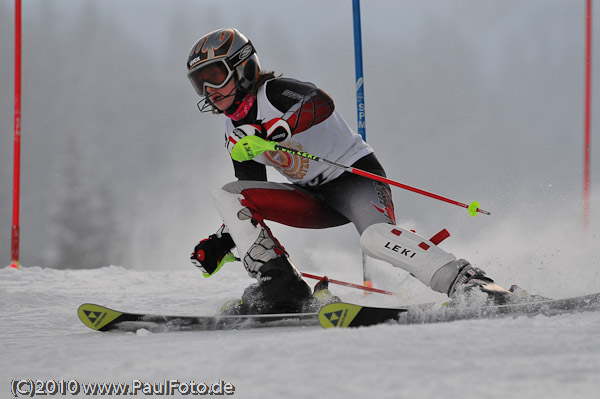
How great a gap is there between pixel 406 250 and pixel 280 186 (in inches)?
27.4

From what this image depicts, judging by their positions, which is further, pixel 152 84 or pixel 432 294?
pixel 152 84

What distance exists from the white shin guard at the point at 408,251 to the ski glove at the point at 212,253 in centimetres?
72

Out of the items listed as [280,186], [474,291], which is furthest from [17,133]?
[474,291]

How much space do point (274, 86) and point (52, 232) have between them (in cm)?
1351

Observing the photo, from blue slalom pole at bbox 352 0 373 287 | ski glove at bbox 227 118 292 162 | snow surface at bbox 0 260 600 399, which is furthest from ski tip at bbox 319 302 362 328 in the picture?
blue slalom pole at bbox 352 0 373 287

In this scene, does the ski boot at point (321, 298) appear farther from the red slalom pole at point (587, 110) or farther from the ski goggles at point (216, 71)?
the red slalom pole at point (587, 110)

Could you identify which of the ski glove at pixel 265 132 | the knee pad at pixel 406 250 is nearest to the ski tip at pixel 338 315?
the knee pad at pixel 406 250

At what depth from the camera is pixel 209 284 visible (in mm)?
3721

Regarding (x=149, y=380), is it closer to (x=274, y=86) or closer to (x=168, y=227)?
(x=274, y=86)

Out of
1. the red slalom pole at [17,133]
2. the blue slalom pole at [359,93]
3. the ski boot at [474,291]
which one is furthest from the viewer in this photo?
the red slalom pole at [17,133]

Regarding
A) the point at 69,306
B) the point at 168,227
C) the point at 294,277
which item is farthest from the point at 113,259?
the point at 294,277

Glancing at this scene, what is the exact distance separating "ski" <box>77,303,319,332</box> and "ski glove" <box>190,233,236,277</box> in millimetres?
463

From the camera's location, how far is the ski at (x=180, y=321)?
6.34ft

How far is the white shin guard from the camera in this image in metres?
1.87
